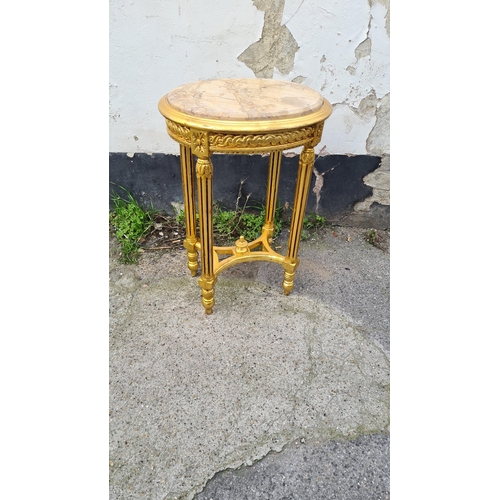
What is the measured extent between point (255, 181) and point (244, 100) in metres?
1.07

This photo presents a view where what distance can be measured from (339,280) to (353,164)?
80 cm

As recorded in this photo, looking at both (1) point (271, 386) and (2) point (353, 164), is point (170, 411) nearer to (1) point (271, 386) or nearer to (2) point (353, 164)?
(1) point (271, 386)

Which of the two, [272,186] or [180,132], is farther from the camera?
[272,186]

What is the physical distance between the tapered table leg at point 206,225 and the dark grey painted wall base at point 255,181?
36.3 inches

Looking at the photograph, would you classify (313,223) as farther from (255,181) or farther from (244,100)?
(244,100)

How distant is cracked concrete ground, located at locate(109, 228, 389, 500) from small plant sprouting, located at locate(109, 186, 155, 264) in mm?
112

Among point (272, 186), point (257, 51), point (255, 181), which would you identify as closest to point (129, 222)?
point (255, 181)

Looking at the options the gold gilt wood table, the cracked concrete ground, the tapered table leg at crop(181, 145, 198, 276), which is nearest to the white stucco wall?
the gold gilt wood table

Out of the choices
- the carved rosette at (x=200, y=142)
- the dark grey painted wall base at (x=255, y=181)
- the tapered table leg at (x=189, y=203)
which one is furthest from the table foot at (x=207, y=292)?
the dark grey painted wall base at (x=255, y=181)

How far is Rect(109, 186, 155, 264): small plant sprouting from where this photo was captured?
2.37 metres

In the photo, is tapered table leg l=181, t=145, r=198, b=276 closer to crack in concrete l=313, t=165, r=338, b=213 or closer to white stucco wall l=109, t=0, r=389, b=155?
white stucco wall l=109, t=0, r=389, b=155

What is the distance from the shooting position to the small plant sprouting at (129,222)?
2.37 meters

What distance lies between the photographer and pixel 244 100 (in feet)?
4.88

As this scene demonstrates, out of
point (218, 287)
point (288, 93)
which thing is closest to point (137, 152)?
point (218, 287)
